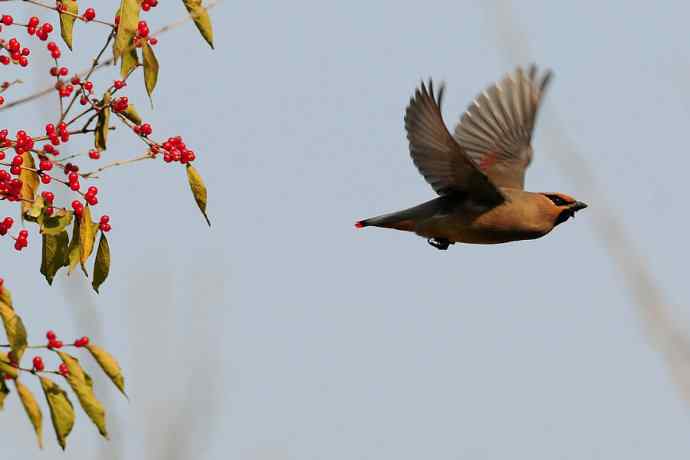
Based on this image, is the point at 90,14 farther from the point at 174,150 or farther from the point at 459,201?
the point at 459,201

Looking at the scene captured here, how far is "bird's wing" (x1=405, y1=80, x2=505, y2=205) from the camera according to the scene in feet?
21.7

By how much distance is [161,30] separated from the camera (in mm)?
4230

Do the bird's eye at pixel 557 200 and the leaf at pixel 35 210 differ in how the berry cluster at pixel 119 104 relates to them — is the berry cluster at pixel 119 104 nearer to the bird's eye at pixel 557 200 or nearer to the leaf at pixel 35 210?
the leaf at pixel 35 210

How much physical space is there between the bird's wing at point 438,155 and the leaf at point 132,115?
2.51 metres

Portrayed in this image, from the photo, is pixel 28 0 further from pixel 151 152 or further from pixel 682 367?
pixel 682 367

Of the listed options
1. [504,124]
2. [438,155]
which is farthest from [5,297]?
[504,124]

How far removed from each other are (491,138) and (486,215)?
4.91ft

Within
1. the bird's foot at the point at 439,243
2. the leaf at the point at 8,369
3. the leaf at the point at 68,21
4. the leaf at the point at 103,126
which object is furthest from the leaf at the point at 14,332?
the bird's foot at the point at 439,243

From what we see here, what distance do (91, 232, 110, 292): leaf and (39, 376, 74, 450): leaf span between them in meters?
0.64

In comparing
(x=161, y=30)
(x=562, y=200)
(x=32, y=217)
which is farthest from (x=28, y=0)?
(x=562, y=200)

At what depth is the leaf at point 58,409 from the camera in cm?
365

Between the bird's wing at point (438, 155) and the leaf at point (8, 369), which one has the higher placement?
the bird's wing at point (438, 155)

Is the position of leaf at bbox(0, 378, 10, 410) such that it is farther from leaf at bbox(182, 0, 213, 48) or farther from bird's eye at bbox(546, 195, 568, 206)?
bird's eye at bbox(546, 195, 568, 206)

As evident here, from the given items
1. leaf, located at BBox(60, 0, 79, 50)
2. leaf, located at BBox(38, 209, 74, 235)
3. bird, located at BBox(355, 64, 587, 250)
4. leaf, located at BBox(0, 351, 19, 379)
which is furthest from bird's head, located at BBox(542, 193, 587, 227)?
leaf, located at BBox(0, 351, 19, 379)
